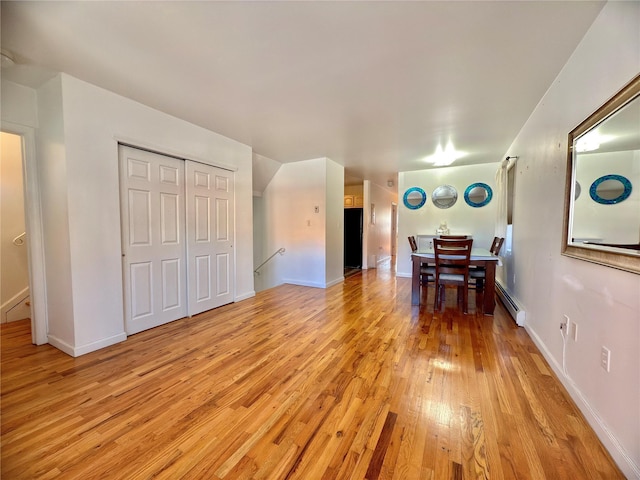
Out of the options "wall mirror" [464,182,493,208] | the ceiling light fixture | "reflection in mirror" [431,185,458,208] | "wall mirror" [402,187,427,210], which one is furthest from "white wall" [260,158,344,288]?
"wall mirror" [464,182,493,208]

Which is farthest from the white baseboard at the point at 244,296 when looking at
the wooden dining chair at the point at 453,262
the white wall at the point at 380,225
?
the white wall at the point at 380,225

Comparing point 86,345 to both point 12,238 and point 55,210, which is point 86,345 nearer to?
point 55,210

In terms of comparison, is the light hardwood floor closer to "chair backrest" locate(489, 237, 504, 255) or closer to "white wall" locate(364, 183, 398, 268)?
"chair backrest" locate(489, 237, 504, 255)

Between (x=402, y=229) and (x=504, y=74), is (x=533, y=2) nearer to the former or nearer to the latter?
(x=504, y=74)

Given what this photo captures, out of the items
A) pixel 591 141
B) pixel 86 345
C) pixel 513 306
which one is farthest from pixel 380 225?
pixel 86 345

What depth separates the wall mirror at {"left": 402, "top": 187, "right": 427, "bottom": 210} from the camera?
5.61 metres

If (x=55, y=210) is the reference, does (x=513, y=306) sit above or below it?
below

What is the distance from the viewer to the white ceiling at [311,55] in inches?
58.0

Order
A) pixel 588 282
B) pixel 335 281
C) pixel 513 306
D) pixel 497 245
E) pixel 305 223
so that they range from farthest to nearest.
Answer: pixel 335 281 → pixel 305 223 → pixel 497 245 → pixel 513 306 → pixel 588 282

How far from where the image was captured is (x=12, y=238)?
3.14 m

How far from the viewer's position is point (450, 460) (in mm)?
1207

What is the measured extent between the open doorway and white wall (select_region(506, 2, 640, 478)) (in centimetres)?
523

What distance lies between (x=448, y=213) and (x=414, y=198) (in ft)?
2.56

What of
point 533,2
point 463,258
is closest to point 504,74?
point 533,2
